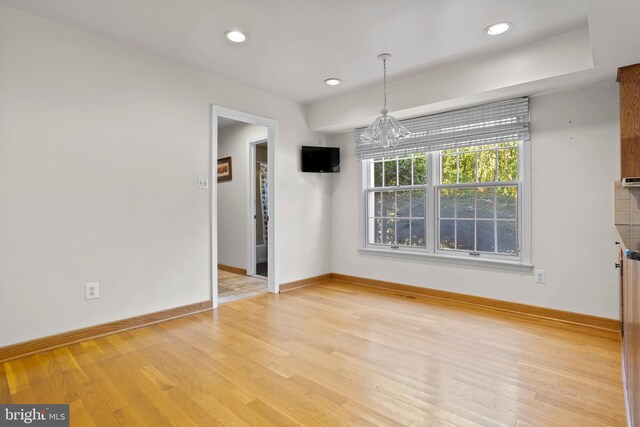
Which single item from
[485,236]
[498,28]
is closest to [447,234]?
[485,236]

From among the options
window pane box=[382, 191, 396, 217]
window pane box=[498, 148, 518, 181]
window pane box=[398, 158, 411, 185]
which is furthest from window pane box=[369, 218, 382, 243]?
window pane box=[498, 148, 518, 181]

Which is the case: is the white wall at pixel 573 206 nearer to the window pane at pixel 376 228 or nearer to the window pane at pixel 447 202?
the window pane at pixel 447 202

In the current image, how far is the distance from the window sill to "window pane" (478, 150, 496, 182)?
34.6 inches

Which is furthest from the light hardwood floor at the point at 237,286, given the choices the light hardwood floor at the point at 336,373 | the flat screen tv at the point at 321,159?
the flat screen tv at the point at 321,159

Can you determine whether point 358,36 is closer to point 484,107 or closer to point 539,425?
point 484,107

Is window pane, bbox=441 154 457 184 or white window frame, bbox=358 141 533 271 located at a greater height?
window pane, bbox=441 154 457 184

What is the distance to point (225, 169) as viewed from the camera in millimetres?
5723

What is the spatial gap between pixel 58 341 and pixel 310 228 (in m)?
2.92

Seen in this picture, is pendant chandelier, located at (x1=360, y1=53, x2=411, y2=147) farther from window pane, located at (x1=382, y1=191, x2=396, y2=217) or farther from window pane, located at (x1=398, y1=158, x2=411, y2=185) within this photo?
window pane, located at (x1=382, y1=191, x2=396, y2=217)

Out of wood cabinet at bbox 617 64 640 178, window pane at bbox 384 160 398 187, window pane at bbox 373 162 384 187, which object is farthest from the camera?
window pane at bbox 373 162 384 187

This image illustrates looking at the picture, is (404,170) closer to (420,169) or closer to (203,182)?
(420,169)

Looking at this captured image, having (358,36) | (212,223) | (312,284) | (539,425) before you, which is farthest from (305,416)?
(312,284)

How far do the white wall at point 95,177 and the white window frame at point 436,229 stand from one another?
6.82ft

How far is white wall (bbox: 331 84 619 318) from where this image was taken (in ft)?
9.66
